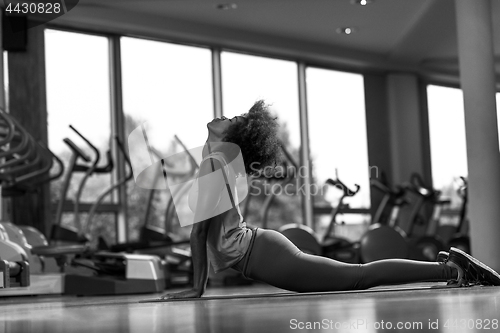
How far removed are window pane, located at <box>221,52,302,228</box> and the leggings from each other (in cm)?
500

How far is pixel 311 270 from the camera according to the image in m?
2.87

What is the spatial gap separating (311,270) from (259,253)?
22cm

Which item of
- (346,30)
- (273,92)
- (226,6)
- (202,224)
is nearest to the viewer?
(202,224)

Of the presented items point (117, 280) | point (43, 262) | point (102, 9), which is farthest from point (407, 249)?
point (102, 9)

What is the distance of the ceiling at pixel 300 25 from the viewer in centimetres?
729

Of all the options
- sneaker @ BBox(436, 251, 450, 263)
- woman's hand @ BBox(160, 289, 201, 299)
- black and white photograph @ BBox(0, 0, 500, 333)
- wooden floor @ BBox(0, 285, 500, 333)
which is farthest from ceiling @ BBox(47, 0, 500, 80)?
wooden floor @ BBox(0, 285, 500, 333)

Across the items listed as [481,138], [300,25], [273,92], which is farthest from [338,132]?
[481,138]

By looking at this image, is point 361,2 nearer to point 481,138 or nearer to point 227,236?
point 481,138

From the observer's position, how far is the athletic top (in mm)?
2844

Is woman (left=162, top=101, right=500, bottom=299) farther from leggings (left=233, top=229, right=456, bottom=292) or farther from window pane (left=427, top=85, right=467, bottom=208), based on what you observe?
window pane (left=427, top=85, right=467, bottom=208)

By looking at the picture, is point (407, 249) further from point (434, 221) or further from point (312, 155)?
point (312, 155)

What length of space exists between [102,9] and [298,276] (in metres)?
5.02

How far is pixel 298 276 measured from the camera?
2.87m

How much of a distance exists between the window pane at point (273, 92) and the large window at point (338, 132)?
0.83 ft
